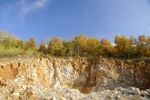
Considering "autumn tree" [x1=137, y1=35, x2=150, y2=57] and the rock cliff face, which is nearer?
the rock cliff face

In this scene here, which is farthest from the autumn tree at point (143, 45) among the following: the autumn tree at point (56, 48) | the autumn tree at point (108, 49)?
the autumn tree at point (56, 48)

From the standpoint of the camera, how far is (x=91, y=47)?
34.8m

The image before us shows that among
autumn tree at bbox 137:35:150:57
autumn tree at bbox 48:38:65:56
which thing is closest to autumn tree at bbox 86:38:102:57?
autumn tree at bbox 48:38:65:56

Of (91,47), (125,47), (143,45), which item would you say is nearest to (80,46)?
(91,47)

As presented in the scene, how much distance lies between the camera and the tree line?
33375 millimetres

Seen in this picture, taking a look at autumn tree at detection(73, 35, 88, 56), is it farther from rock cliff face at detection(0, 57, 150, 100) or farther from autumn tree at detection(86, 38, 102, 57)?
rock cliff face at detection(0, 57, 150, 100)

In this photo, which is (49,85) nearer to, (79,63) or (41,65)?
(41,65)

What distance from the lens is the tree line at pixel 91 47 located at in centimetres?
3338

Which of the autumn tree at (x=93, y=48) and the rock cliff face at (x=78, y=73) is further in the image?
the autumn tree at (x=93, y=48)

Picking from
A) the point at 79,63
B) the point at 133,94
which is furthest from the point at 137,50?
the point at 133,94

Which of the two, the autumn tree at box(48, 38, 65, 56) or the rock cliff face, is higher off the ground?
the autumn tree at box(48, 38, 65, 56)

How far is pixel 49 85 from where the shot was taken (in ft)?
89.8

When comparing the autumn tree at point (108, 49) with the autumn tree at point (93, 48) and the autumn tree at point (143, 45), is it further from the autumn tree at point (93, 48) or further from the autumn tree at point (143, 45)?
the autumn tree at point (143, 45)

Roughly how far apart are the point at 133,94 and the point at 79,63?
8.56 meters
